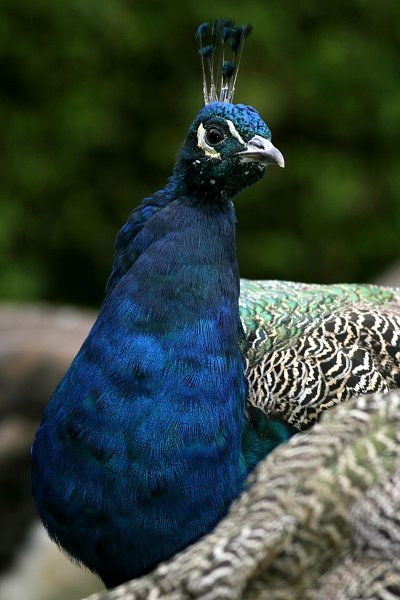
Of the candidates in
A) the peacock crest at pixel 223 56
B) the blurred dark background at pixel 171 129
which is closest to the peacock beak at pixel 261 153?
the peacock crest at pixel 223 56

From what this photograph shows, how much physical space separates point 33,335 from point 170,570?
331cm

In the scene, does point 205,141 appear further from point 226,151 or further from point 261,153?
point 261,153

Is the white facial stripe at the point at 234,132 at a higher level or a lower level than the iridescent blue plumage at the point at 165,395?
higher

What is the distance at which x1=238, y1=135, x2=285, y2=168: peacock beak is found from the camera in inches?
113

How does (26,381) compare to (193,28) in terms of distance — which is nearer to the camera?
(26,381)

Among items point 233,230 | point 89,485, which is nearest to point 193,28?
point 233,230

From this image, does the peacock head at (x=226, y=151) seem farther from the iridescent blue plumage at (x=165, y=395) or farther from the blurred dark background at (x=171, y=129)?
the blurred dark background at (x=171, y=129)

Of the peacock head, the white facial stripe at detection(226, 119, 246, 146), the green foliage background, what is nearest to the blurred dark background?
the green foliage background

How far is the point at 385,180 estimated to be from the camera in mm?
7609

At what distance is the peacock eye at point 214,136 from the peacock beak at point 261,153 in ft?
0.26

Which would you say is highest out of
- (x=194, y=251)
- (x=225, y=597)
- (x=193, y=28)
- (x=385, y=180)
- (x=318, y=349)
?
(x=193, y=28)

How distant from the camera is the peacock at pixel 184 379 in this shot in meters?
2.78

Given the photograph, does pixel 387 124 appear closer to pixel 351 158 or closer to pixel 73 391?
pixel 351 158

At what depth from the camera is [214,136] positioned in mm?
2973
